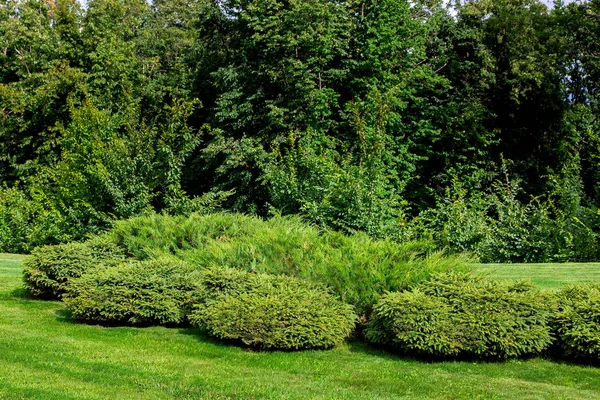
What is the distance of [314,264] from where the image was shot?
805cm

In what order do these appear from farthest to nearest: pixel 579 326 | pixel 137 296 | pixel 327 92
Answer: pixel 327 92 → pixel 137 296 → pixel 579 326

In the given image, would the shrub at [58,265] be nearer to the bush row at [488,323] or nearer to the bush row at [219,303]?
the bush row at [219,303]

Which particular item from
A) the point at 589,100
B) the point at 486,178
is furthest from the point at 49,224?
the point at 589,100

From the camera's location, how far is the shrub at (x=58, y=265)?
9500mm

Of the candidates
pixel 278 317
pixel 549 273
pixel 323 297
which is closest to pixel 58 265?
pixel 278 317

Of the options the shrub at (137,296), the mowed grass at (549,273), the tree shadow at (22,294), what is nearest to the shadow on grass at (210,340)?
the shrub at (137,296)

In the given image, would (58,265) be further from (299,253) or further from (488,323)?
(488,323)

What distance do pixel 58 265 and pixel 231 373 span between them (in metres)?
4.75

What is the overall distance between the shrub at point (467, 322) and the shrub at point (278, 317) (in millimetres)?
513

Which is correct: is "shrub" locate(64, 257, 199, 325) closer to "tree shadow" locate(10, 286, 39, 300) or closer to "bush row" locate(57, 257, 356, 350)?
"bush row" locate(57, 257, 356, 350)

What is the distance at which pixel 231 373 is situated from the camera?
233 inches

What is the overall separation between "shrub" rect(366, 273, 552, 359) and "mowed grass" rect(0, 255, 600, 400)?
0.18 metres

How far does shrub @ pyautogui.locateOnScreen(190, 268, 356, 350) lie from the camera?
675cm

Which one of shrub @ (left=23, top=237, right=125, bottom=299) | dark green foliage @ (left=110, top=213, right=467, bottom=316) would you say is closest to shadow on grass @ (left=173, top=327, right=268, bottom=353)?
dark green foliage @ (left=110, top=213, right=467, bottom=316)
